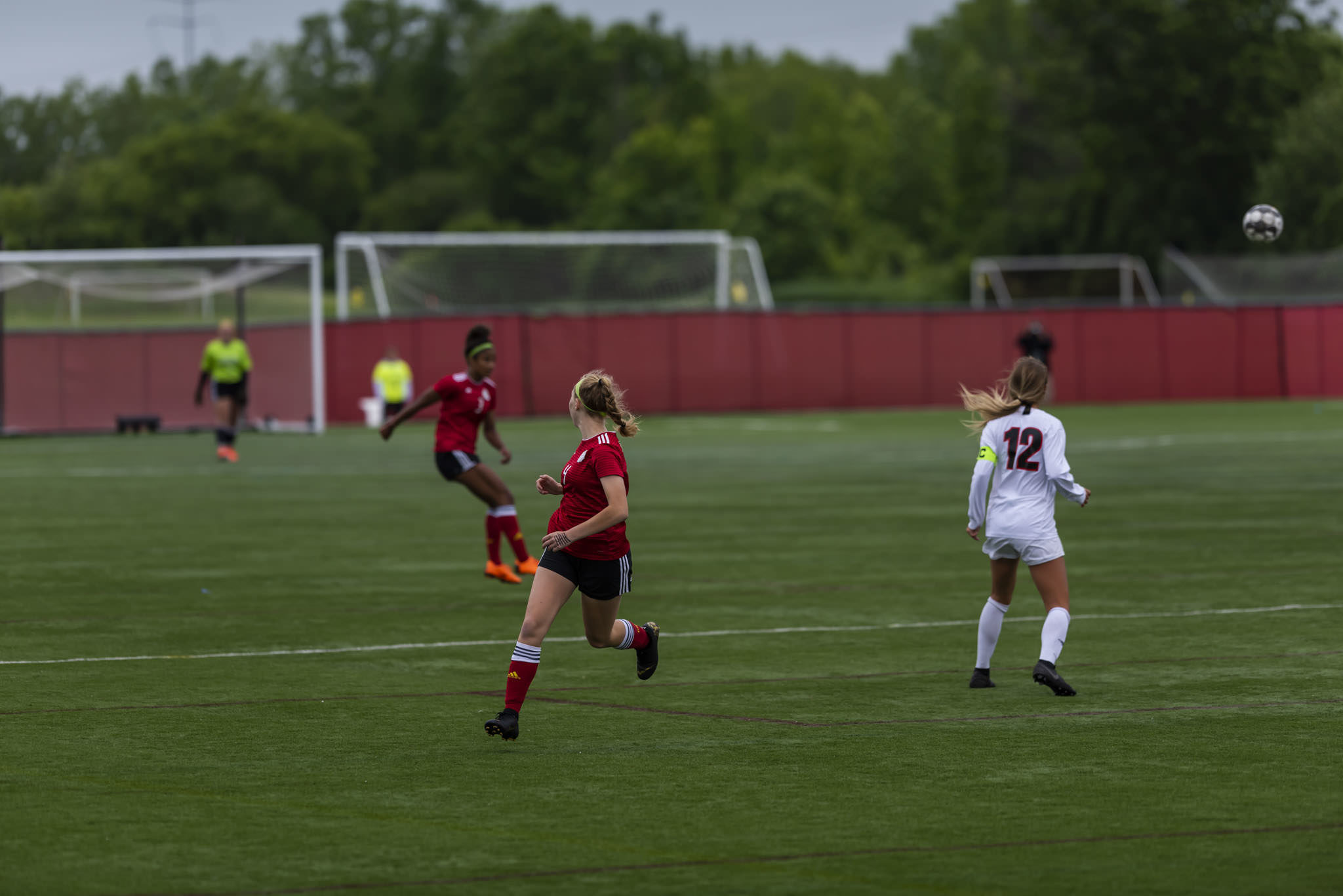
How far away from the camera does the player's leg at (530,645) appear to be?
26.7ft

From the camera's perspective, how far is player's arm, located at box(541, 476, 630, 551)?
8.09 meters

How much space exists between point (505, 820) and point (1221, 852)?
8.26 feet

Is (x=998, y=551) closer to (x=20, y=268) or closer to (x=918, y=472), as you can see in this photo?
(x=918, y=472)

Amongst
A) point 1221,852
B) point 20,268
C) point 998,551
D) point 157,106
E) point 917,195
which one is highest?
point 157,106

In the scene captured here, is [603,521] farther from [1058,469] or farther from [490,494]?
[490,494]

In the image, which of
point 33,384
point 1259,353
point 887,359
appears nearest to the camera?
point 33,384

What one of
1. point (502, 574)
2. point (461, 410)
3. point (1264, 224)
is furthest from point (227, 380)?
point (1264, 224)

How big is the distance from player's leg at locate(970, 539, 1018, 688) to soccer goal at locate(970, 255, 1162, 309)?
51.9 m

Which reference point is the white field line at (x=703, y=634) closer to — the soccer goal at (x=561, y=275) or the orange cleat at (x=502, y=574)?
the orange cleat at (x=502, y=574)

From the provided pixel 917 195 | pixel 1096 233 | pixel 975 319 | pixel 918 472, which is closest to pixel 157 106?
pixel 917 195

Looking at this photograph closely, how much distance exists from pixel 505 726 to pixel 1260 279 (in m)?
48.8

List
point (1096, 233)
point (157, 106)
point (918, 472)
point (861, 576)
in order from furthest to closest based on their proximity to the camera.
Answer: point (157, 106)
point (1096, 233)
point (918, 472)
point (861, 576)

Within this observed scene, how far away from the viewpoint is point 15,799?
7.05 metres

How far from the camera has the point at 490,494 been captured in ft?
48.6
